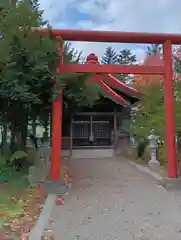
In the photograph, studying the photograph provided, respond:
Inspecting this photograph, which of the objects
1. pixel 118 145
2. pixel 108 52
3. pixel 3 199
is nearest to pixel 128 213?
pixel 3 199

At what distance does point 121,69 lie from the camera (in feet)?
30.0

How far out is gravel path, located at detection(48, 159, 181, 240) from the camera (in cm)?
506

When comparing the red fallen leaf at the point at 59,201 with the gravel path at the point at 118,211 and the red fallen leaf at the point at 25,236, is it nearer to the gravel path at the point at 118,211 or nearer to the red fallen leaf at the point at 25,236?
the gravel path at the point at 118,211

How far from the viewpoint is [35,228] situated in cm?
507

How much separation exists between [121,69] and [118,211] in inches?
165

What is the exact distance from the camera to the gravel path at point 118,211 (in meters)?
5.06

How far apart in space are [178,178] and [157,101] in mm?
7173

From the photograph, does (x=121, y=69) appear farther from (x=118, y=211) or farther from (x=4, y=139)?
(x=4, y=139)

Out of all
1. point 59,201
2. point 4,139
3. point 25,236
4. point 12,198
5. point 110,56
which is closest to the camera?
point 25,236

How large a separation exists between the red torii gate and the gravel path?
986mm

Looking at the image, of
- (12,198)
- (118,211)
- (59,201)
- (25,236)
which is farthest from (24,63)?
(25,236)

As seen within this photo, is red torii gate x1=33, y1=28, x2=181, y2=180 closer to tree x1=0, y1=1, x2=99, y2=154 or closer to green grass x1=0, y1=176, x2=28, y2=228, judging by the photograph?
tree x1=0, y1=1, x2=99, y2=154

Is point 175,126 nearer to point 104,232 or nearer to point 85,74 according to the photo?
point 85,74

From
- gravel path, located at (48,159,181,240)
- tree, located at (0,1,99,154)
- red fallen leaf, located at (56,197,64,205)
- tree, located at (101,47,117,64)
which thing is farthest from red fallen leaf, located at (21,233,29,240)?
tree, located at (101,47,117,64)
